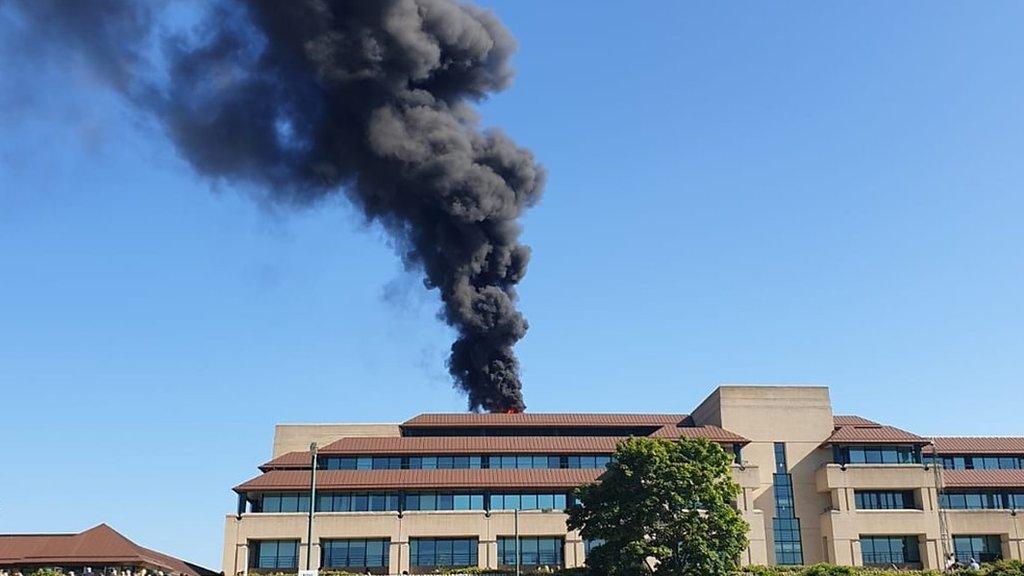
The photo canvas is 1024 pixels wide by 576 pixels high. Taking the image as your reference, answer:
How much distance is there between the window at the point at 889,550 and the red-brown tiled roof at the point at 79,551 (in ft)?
152

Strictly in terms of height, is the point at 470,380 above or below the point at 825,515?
above

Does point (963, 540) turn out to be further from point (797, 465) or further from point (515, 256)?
point (515, 256)

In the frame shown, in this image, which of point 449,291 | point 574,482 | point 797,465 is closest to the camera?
Answer: point 574,482

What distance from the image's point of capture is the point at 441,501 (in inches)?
2768

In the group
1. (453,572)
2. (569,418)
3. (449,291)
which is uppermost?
(449,291)

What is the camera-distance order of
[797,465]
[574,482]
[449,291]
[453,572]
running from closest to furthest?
[453,572] → [574,482] → [797,465] → [449,291]

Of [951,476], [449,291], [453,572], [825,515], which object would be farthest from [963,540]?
[449,291]

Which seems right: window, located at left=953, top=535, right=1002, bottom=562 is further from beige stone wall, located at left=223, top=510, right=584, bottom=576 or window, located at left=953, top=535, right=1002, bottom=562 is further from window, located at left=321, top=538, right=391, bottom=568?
window, located at left=321, top=538, right=391, bottom=568

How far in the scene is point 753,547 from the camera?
2763 inches

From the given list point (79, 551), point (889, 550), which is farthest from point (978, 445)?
point (79, 551)

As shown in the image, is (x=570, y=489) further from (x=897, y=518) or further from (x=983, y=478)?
(x=983, y=478)

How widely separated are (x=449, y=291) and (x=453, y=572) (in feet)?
91.6

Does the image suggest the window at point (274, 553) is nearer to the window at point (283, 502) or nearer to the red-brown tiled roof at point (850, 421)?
the window at point (283, 502)

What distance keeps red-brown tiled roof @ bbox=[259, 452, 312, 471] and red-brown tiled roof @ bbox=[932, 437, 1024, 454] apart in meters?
47.0
